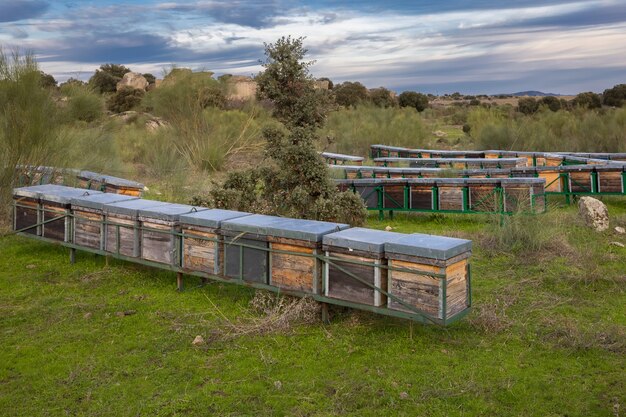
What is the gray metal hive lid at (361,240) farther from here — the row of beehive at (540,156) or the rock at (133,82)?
the rock at (133,82)

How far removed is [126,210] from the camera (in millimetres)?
9508

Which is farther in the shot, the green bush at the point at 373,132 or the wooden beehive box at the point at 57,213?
the green bush at the point at 373,132

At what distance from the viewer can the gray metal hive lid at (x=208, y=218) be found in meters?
8.49

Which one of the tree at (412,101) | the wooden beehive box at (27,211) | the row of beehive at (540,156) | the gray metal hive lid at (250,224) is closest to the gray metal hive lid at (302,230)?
the gray metal hive lid at (250,224)

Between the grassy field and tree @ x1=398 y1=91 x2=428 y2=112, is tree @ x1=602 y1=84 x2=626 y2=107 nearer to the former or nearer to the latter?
tree @ x1=398 y1=91 x2=428 y2=112

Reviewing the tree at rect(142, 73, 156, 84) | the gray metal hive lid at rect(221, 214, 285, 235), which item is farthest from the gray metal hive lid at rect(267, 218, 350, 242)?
the tree at rect(142, 73, 156, 84)

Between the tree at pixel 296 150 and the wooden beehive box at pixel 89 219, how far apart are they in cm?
288

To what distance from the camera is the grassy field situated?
580 cm

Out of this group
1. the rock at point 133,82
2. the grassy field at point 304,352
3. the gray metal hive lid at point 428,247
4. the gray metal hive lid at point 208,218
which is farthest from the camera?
the rock at point 133,82

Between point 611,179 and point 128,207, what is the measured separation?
12945 millimetres

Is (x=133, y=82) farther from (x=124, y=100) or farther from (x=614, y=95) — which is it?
(x=614, y=95)

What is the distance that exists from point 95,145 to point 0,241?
7395 millimetres

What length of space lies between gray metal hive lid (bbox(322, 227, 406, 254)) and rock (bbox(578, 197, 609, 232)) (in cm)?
777

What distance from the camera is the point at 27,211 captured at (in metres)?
11.5
